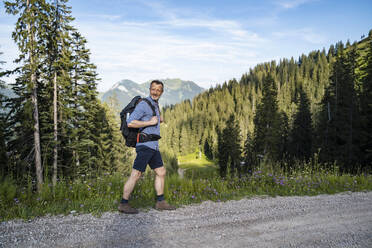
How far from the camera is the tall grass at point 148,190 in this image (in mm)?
4434

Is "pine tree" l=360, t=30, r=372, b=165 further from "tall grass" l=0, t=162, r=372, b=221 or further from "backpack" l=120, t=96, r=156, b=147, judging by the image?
"backpack" l=120, t=96, r=156, b=147

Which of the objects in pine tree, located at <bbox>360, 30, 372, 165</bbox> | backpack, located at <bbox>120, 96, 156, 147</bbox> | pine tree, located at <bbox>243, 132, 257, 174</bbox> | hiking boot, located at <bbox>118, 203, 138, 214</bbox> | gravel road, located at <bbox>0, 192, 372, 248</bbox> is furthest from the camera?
pine tree, located at <bbox>360, 30, 372, 165</bbox>

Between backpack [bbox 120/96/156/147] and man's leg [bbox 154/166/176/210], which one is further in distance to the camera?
man's leg [bbox 154/166/176/210]

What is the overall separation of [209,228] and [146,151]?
1.83 metres

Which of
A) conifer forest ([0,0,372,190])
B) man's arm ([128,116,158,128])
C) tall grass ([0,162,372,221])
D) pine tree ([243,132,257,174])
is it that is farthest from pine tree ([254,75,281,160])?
man's arm ([128,116,158,128])

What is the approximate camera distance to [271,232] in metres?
3.62

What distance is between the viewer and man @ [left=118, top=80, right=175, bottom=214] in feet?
14.6

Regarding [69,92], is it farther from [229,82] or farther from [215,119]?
[229,82]

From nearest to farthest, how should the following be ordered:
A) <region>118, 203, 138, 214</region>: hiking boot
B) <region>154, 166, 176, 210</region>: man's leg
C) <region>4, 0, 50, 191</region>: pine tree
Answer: <region>118, 203, 138, 214</region>: hiking boot → <region>154, 166, 176, 210</region>: man's leg → <region>4, 0, 50, 191</region>: pine tree

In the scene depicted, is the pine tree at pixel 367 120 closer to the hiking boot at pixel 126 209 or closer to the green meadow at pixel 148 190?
the green meadow at pixel 148 190

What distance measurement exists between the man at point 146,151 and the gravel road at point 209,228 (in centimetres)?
26

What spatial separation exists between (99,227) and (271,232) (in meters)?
2.71

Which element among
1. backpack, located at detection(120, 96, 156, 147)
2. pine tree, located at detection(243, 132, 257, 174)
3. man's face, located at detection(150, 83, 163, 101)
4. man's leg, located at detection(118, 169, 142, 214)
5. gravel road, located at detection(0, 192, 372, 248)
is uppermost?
man's face, located at detection(150, 83, 163, 101)

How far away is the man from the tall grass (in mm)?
355
